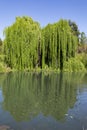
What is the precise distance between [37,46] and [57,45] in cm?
242

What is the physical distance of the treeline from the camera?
110ft

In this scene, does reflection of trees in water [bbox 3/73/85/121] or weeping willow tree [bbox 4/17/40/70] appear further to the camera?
weeping willow tree [bbox 4/17/40/70]

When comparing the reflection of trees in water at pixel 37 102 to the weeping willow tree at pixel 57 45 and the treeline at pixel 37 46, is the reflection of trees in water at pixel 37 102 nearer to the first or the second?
the treeline at pixel 37 46

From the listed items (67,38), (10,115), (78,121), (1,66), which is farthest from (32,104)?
(67,38)

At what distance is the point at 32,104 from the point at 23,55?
21.0 m

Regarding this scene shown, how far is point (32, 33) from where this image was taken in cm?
3391

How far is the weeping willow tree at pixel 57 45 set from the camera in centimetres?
3406

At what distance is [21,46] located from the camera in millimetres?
33594

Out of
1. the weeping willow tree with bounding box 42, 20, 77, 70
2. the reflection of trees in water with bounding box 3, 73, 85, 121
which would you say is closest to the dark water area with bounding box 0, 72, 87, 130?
the reflection of trees in water with bounding box 3, 73, 85, 121

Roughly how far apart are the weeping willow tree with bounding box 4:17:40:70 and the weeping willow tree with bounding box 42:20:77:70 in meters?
1.19

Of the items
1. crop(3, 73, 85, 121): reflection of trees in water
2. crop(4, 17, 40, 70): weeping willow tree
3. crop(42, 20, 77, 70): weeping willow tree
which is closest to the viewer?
crop(3, 73, 85, 121): reflection of trees in water

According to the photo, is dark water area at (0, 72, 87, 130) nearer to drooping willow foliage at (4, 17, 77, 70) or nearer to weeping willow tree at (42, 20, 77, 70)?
drooping willow foliage at (4, 17, 77, 70)

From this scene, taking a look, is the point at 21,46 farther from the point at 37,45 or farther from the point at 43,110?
the point at 43,110

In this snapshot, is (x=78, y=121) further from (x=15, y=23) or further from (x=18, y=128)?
(x=15, y=23)
